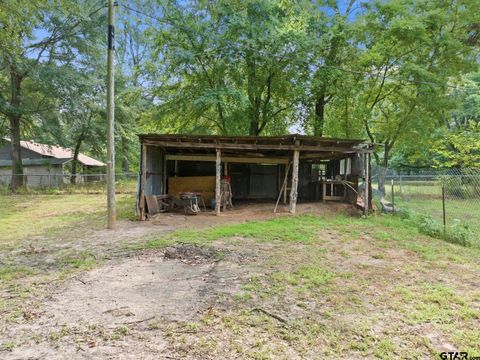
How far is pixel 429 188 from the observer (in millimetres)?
13539

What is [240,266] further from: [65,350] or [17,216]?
[17,216]

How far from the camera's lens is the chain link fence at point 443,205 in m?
7.17

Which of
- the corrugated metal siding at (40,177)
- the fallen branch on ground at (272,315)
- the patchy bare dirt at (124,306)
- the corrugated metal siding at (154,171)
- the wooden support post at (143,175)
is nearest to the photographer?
the patchy bare dirt at (124,306)

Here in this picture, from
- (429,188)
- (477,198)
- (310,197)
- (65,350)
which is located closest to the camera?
(65,350)

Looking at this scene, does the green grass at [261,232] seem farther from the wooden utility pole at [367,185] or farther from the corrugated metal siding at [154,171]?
the corrugated metal siding at [154,171]

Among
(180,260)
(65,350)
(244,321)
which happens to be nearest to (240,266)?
(180,260)

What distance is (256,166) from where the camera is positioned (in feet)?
47.6

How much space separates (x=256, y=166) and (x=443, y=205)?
27.5 feet

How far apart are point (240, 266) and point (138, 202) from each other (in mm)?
5386

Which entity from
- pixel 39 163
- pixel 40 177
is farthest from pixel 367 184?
pixel 39 163

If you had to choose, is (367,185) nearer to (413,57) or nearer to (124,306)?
(413,57)

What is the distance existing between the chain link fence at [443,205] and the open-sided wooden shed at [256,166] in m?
1.54

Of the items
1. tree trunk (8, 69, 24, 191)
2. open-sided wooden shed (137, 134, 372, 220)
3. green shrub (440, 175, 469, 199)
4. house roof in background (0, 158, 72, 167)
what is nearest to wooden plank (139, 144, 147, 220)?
open-sided wooden shed (137, 134, 372, 220)

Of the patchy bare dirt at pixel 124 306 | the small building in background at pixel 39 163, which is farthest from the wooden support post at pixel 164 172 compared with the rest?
the small building in background at pixel 39 163
